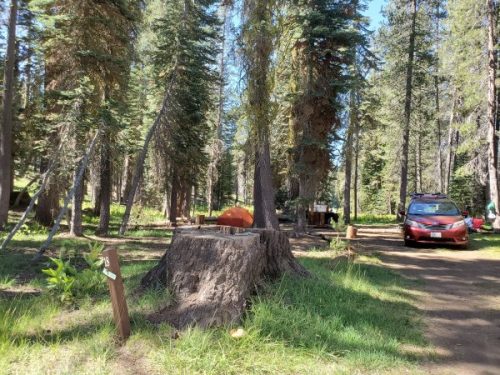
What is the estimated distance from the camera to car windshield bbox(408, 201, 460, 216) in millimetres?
13828

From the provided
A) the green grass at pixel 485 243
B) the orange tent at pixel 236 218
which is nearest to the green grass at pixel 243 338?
the green grass at pixel 485 243

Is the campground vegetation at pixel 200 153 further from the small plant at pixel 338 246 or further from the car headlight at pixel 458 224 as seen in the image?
the car headlight at pixel 458 224

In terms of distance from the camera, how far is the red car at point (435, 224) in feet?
43.4

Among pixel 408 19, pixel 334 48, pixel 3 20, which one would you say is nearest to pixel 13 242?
pixel 3 20

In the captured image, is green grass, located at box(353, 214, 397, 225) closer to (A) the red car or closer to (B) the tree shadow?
(A) the red car

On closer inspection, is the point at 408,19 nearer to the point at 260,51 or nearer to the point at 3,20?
the point at 260,51

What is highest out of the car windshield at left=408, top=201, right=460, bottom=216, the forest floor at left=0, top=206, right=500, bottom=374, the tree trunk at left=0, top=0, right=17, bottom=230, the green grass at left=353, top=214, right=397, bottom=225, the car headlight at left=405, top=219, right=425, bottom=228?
the tree trunk at left=0, top=0, right=17, bottom=230

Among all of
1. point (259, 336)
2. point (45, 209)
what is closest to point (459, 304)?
point (259, 336)

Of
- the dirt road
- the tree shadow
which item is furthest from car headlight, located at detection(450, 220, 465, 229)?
the tree shadow

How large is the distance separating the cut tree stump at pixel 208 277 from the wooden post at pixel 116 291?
477 millimetres

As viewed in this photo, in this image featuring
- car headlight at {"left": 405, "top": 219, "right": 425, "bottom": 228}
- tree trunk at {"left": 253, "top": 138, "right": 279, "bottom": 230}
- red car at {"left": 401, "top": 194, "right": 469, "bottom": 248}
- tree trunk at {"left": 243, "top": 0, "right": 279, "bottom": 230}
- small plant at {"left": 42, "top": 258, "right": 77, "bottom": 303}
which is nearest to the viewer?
small plant at {"left": 42, "top": 258, "right": 77, "bottom": 303}

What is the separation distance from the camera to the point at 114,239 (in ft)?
47.6

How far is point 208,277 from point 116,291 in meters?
1.07

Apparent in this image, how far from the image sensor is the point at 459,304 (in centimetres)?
670
